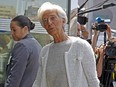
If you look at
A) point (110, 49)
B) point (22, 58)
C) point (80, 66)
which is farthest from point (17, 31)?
point (110, 49)

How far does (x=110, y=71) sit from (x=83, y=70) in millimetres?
1311

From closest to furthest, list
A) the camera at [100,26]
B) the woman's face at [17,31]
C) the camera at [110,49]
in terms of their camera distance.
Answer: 1. the woman's face at [17,31]
2. the camera at [110,49]
3. the camera at [100,26]

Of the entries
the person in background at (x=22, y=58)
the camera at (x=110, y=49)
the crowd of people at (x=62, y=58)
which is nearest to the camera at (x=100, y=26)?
the camera at (x=110, y=49)

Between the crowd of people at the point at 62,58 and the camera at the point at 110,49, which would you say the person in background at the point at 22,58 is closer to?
the crowd of people at the point at 62,58

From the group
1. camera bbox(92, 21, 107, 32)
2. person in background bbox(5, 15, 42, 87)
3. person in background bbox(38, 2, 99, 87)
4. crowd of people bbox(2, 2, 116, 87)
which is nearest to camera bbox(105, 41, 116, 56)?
camera bbox(92, 21, 107, 32)

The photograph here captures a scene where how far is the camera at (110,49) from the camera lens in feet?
9.64

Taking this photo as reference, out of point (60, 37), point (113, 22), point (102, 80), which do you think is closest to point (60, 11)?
point (60, 37)

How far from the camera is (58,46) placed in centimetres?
184

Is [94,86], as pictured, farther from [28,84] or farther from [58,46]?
[28,84]

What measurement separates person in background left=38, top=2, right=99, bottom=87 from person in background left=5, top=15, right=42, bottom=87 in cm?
39

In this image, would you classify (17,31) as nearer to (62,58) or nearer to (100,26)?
(62,58)

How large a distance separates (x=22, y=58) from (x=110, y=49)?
3.44 ft

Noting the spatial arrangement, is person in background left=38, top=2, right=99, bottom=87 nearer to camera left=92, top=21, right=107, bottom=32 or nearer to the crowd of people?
the crowd of people

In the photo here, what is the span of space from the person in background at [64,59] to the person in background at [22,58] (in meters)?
0.39
